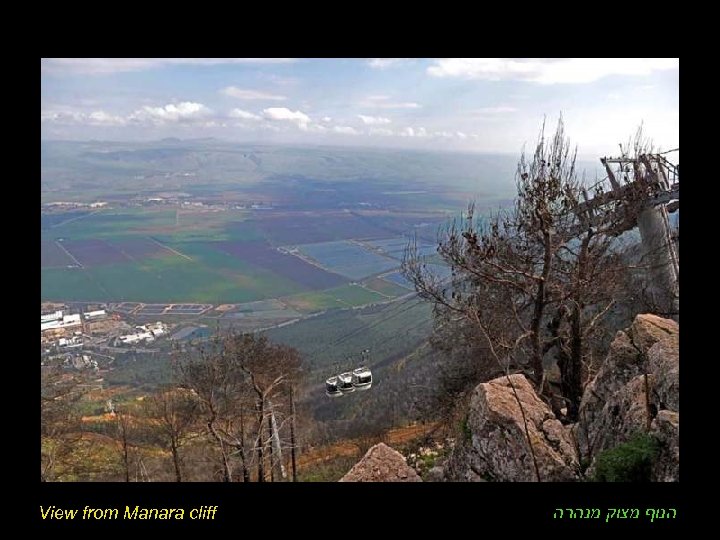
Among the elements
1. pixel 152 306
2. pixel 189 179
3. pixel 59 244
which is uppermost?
pixel 189 179

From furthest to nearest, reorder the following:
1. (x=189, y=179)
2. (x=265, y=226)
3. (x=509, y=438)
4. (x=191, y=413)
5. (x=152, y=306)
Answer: (x=189, y=179) < (x=265, y=226) < (x=152, y=306) < (x=191, y=413) < (x=509, y=438)

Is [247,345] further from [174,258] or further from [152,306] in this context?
[174,258]

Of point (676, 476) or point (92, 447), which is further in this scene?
point (92, 447)

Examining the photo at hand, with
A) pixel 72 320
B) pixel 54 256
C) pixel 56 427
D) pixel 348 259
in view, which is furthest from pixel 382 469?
pixel 54 256

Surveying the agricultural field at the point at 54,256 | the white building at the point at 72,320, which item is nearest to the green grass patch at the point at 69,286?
the agricultural field at the point at 54,256

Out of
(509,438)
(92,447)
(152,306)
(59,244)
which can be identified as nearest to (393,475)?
(509,438)
